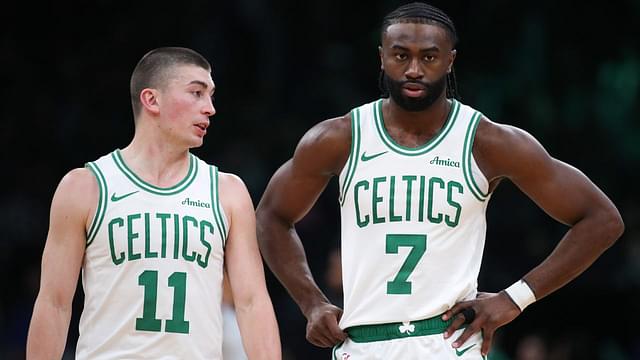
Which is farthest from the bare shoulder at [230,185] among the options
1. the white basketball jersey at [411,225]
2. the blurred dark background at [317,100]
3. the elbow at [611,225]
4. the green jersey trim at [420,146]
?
the blurred dark background at [317,100]

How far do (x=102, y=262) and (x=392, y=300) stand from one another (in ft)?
4.56

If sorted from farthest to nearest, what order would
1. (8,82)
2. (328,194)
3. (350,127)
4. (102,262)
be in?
1. (8,82)
2. (328,194)
3. (350,127)
4. (102,262)

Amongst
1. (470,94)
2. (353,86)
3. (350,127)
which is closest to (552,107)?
(470,94)

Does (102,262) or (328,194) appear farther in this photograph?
(328,194)

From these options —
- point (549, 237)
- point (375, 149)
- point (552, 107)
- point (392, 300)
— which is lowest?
point (392, 300)

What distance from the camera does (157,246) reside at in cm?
659

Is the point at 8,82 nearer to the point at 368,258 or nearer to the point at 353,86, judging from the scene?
the point at 353,86

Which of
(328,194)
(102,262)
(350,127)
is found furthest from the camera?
(328,194)

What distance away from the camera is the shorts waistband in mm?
6801

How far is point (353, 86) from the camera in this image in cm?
1423

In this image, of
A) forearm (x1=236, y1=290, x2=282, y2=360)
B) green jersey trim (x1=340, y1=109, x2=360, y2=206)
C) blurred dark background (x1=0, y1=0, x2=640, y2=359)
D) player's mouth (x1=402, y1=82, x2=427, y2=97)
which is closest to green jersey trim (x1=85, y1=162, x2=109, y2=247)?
forearm (x1=236, y1=290, x2=282, y2=360)

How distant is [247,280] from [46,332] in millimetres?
969

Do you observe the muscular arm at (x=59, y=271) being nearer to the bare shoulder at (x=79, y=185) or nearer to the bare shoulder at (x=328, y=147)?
the bare shoulder at (x=79, y=185)

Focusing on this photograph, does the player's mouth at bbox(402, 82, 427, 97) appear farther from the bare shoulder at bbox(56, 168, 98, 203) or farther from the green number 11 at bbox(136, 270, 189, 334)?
the bare shoulder at bbox(56, 168, 98, 203)
